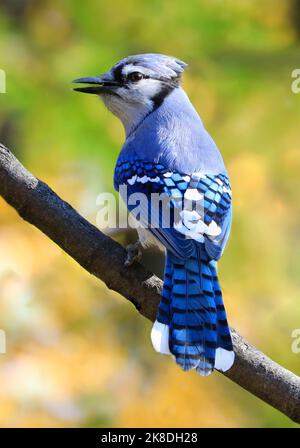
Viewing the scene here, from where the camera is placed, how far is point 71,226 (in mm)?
2490

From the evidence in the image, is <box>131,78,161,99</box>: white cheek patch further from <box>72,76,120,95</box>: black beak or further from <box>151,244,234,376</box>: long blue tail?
<box>151,244,234,376</box>: long blue tail

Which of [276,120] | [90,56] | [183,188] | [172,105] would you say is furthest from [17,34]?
[183,188]

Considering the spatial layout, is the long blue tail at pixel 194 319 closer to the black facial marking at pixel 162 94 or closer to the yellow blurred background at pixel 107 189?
the black facial marking at pixel 162 94

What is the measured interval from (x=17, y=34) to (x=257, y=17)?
1.12m

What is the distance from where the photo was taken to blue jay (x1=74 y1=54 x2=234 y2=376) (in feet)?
7.86

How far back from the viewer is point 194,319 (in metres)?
2.44

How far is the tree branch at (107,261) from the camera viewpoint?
244 cm

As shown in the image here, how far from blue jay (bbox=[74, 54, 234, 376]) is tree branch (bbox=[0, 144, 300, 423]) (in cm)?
10

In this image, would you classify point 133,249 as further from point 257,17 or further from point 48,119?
point 257,17

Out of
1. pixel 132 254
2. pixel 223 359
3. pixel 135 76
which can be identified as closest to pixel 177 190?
pixel 132 254

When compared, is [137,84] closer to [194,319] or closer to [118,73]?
[118,73]

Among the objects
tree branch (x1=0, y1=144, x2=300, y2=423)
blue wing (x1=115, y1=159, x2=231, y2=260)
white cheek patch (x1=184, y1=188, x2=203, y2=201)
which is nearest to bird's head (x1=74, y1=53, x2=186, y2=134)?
blue wing (x1=115, y1=159, x2=231, y2=260)

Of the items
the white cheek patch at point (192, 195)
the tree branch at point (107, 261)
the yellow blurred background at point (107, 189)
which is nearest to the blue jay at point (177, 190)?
the white cheek patch at point (192, 195)

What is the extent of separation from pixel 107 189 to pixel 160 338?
122 cm
